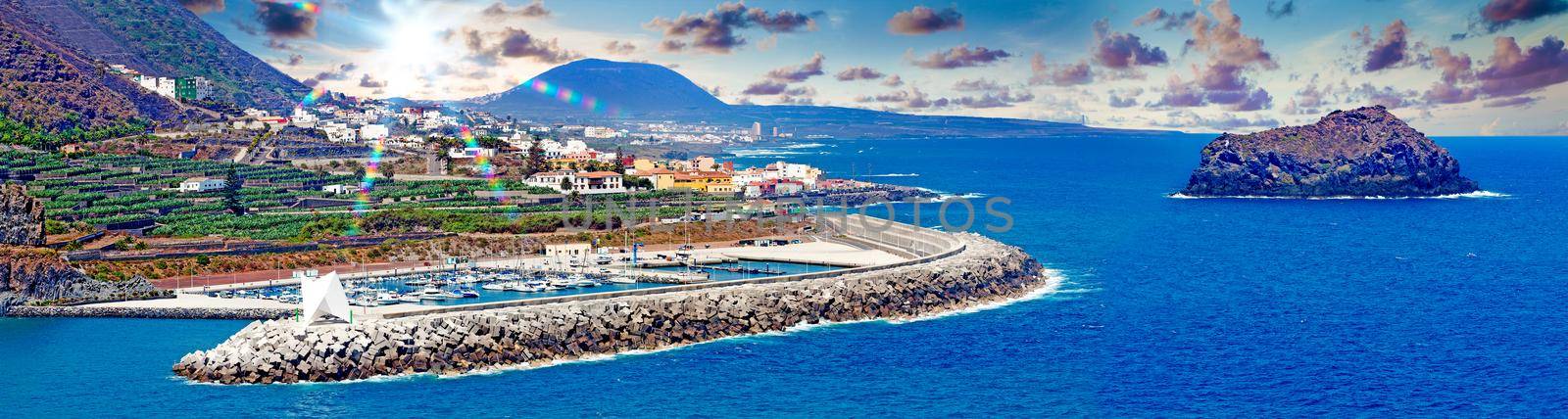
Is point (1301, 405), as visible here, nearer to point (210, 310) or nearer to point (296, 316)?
point (296, 316)

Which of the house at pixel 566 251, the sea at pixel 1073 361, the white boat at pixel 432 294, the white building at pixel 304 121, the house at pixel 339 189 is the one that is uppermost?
the white building at pixel 304 121

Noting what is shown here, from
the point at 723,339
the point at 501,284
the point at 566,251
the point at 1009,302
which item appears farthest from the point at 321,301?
the point at 566,251

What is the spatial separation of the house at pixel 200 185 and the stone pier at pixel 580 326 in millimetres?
54246

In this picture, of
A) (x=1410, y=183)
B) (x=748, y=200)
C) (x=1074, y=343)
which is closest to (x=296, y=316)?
(x=1074, y=343)

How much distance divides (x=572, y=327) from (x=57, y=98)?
10063 cm

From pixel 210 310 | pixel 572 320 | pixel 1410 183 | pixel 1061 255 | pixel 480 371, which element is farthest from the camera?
pixel 1410 183

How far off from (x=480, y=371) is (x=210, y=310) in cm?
1476

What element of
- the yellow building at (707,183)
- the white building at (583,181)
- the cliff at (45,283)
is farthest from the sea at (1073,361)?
the yellow building at (707,183)

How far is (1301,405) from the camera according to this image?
4169 cm

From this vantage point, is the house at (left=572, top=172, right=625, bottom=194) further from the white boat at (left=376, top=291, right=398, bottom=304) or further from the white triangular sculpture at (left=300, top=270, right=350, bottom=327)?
the white triangular sculpture at (left=300, top=270, right=350, bottom=327)

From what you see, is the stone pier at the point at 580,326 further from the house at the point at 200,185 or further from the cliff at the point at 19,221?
the house at the point at 200,185

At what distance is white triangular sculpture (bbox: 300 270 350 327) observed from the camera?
4578 centimetres

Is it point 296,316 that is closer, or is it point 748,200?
point 296,316

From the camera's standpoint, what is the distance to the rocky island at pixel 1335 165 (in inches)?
5084
